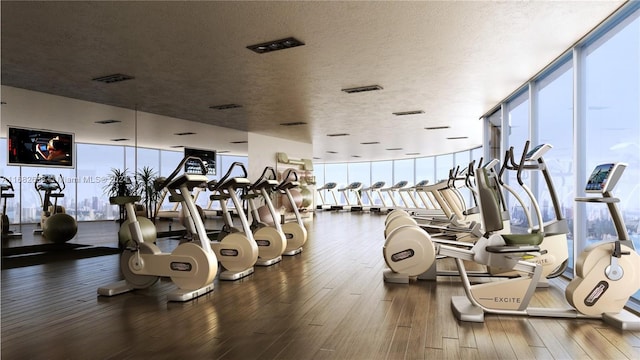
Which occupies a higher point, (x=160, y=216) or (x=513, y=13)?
(x=513, y=13)

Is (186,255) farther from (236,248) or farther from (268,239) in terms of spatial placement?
(268,239)

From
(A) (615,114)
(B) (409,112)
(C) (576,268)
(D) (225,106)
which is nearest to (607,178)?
(C) (576,268)

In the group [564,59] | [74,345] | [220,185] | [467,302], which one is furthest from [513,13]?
[74,345]

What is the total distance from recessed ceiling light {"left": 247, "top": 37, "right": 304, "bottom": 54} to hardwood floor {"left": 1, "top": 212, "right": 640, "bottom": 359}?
8.33ft

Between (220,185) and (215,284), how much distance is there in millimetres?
1087

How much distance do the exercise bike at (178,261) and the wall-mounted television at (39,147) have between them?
565 centimetres

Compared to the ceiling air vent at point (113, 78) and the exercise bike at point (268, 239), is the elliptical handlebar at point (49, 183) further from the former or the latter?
the exercise bike at point (268, 239)

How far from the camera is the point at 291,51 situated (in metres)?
4.77

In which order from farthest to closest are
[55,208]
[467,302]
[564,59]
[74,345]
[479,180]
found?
[55,208] < [564,59] < [467,302] < [479,180] < [74,345]

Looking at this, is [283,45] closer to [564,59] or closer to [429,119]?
[564,59]

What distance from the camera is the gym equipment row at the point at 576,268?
3.09 meters

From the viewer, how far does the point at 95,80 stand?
589 centimetres

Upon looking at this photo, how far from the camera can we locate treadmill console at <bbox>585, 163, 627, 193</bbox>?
3092mm

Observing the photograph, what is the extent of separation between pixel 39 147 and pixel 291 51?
21.8 feet
